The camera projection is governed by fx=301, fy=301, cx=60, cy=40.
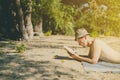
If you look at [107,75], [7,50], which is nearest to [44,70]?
[107,75]

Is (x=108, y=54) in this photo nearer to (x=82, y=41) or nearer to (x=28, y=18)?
(x=82, y=41)

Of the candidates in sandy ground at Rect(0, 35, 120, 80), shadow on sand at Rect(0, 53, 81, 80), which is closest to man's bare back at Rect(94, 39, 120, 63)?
sandy ground at Rect(0, 35, 120, 80)

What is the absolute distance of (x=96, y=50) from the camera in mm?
7469

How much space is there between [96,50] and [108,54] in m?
0.44

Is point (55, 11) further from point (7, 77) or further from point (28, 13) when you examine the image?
point (7, 77)

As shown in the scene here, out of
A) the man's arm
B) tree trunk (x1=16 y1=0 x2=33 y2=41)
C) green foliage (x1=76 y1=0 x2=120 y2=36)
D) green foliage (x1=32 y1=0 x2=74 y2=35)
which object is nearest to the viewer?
the man's arm

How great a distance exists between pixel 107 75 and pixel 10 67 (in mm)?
2783

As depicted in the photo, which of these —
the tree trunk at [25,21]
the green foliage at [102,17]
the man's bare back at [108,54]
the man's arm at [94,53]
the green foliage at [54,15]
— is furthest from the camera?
the green foliage at [54,15]

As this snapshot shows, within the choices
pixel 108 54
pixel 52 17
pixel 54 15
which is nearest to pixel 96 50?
pixel 108 54

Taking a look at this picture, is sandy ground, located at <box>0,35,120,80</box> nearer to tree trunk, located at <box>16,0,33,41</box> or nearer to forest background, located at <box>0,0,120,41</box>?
tree trunk, located at <box>16,0,33,41</box>

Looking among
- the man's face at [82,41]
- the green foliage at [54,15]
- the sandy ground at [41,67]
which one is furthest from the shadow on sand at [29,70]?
the green foliage at [54,15]

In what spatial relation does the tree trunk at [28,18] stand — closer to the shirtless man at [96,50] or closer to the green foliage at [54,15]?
the green foliage at [54,15]

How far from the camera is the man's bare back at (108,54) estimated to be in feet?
24.8

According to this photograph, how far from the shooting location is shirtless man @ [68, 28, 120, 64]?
280 inches
